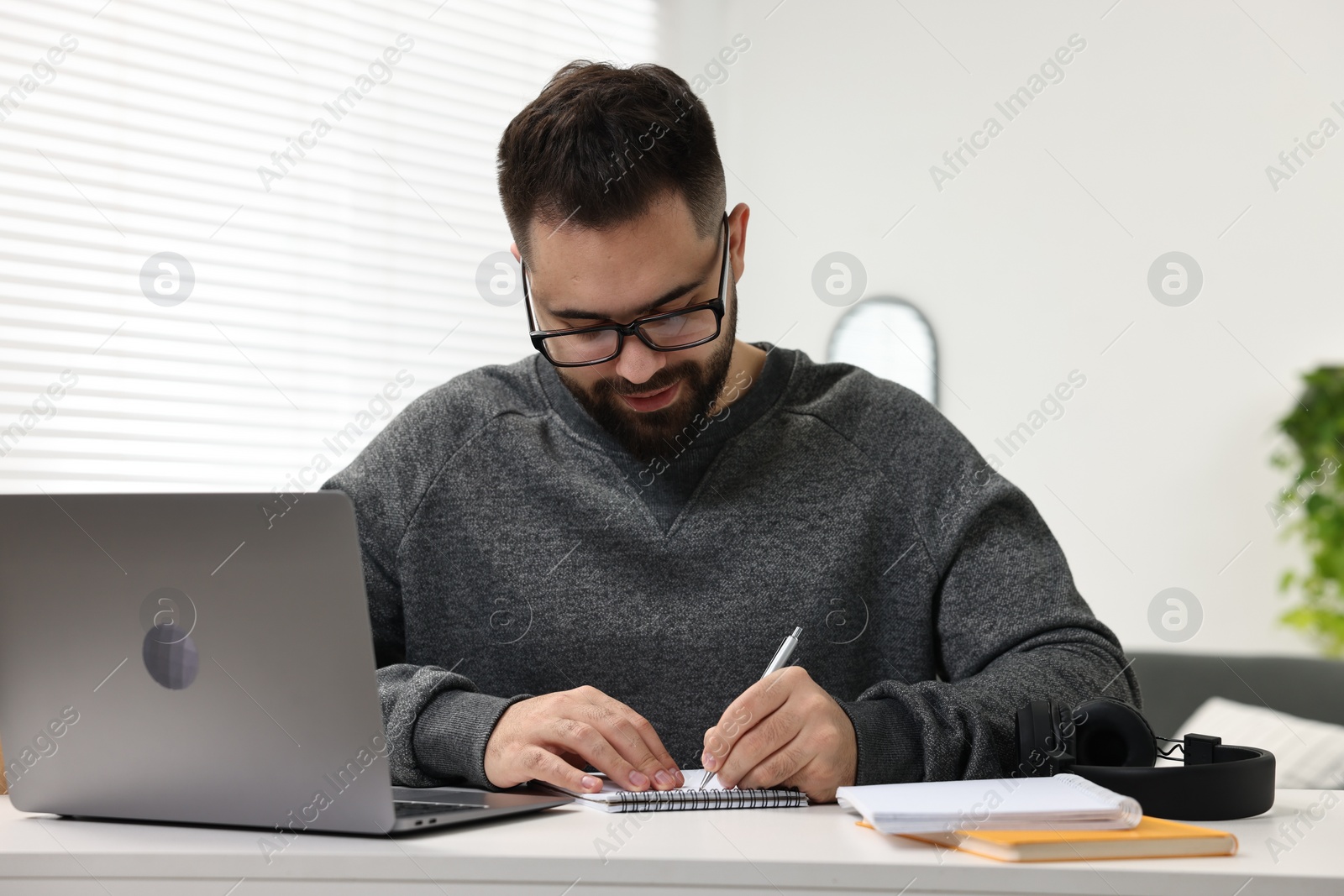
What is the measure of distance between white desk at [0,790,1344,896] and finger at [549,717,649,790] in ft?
0.36

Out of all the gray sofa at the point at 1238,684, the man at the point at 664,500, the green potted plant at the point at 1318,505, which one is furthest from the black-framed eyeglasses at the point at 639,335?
the green potted plant at the point at 1318,505

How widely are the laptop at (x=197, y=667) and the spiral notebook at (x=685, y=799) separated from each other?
0.07 metres

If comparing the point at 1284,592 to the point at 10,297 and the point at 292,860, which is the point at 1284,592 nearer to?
the point at 292,860

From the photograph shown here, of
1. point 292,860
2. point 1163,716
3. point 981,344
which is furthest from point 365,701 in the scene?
point 981,344

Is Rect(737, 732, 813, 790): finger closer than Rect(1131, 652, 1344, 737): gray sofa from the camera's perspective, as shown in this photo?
Yes

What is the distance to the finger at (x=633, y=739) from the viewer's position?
2.99 ft

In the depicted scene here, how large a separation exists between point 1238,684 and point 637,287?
1978 millimetres

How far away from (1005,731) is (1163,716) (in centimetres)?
172

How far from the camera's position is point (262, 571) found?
28.2 inches

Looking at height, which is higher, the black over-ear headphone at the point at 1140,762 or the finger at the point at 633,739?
the black over-ear headphone at the point at 1140,762

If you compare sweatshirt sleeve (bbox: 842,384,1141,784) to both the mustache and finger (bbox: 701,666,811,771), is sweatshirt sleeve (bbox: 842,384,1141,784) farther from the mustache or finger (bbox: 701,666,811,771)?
the mustache

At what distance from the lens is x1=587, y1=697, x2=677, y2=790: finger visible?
0.91 m

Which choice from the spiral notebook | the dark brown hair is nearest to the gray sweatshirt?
the dark brown hair

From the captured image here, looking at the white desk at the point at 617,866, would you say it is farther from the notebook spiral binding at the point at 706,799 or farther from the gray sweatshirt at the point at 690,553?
the gray sweatshirt at the point at 690,553
